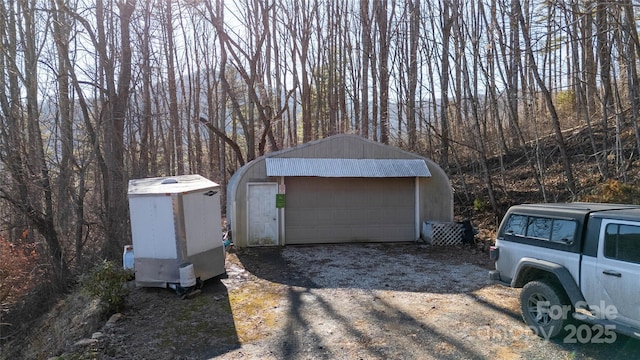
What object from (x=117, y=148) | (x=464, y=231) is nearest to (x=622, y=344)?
(x=464, y=231)

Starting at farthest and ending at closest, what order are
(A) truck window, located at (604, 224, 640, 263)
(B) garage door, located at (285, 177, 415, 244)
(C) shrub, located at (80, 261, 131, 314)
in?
(B) garage door, located at (285, 177, 415, 244)
(C) shrub, located at (80, 261, 131, 314)
(A) truck window, located at (604, 224, 640, 263)

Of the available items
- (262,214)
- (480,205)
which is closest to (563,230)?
(262,214)

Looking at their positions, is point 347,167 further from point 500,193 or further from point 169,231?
point 169,231

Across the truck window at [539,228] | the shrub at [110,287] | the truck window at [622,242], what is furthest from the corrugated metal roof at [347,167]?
the truck window at [622,242]

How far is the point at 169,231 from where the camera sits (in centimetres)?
718

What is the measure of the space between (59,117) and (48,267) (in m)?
5.90

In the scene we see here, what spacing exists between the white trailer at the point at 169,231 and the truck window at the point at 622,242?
6152 millimetres

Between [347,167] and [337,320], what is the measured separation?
646 cm

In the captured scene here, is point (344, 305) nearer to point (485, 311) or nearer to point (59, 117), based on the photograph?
point (485, 311)

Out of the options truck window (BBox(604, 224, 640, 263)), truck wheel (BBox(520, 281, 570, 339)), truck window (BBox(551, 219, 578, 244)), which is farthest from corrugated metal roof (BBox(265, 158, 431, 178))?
truck window (BBox(604, 224, 640, 263))

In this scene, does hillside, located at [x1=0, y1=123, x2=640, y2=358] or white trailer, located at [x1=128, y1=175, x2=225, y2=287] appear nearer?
white trailer, located at [x1=128, y1=175, x2=225, y2=287]

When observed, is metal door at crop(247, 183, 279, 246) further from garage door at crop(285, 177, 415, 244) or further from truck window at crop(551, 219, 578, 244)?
truck window at crop(551, 219, 578, 244)

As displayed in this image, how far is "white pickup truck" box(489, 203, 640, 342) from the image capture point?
3.88 meters

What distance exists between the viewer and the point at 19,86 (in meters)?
14.4
